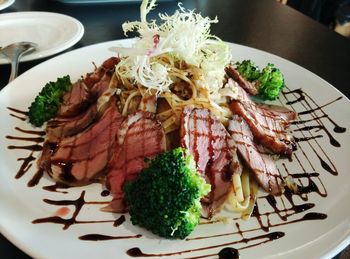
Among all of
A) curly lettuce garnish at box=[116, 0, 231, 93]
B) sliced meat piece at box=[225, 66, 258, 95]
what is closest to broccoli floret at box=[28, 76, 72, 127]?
curly lettuce garnish at box=[116, 0, 231, 93]

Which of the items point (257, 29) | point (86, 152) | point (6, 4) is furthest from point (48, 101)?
point (257, 29)

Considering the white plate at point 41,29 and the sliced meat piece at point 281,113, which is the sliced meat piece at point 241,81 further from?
A: the white plate at point 41,29

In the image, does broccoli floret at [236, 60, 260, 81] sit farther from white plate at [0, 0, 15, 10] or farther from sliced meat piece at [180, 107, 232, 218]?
white plate at [0, 0, 15, 10]

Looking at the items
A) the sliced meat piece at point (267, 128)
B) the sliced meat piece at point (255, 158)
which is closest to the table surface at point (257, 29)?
the sliced meat piece at point (267, 128)

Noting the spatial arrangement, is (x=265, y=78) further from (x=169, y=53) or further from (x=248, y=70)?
(x=169, y=53)

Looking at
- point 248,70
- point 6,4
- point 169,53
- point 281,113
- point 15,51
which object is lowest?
point 6,4
